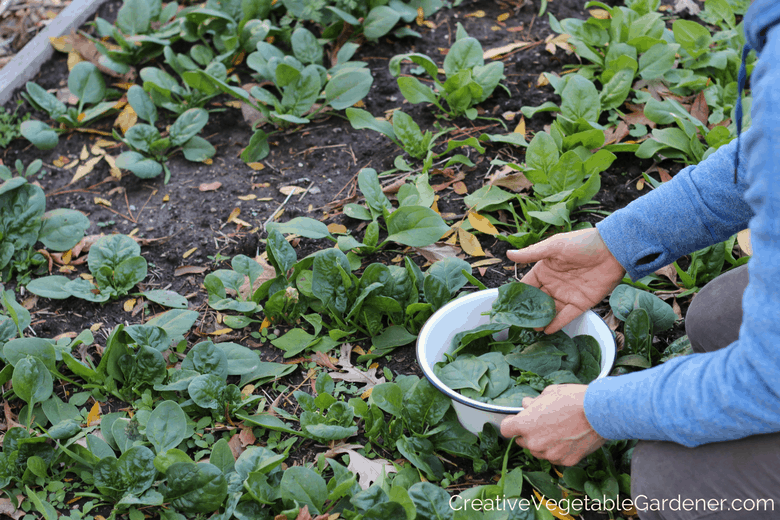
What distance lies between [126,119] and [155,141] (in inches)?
15.4

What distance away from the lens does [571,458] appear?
4.97 feet

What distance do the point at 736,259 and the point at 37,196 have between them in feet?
8.89

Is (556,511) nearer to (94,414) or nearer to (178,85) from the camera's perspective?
(94,414)

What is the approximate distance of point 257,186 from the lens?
9.26 ft

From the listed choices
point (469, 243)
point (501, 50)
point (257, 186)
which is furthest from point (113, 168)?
point (501, 50)

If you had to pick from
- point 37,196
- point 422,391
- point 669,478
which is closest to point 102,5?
point 37,196

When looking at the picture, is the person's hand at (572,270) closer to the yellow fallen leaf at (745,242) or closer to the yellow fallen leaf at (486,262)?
the yellow fallen leaf at (486,262)

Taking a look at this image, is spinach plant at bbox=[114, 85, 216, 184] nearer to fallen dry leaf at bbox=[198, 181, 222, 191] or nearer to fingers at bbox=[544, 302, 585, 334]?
fallen dry leaf at bbox=[198, 181, 222, 191]

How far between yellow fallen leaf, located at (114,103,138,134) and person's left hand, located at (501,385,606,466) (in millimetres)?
2478

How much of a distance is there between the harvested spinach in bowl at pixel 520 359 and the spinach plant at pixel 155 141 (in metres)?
1.67

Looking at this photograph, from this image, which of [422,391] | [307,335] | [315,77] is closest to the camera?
[422,391]

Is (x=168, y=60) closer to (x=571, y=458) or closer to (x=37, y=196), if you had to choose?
(x=37, y=196)

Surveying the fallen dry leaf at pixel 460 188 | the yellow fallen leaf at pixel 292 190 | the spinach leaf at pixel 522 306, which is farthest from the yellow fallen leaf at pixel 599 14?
the spinach leaf at pixel 522 306

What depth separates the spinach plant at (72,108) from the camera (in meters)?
2.95
